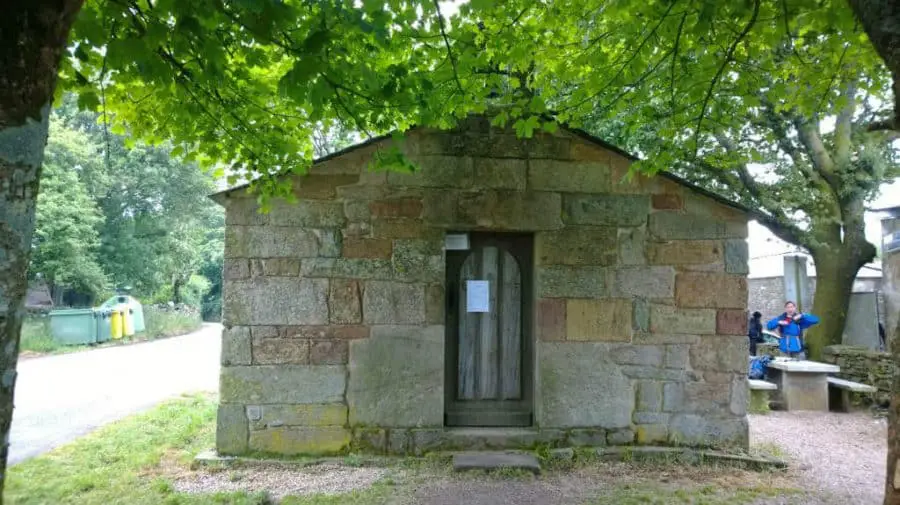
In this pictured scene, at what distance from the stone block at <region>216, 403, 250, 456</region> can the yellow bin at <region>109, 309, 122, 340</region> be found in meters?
11.6

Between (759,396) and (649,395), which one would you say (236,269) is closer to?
(649,395)

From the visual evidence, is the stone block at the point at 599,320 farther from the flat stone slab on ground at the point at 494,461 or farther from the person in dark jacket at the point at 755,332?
the person in dark jacket at the point at 755,332

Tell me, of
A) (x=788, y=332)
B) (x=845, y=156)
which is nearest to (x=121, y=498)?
(x=788, y=332)

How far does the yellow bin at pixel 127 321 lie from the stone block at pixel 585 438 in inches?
547

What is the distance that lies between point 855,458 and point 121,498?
Answer: 6089 mm

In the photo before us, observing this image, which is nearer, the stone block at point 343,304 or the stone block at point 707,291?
the stone block at point 343,304

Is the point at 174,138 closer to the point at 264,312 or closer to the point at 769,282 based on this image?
the point at 264,312

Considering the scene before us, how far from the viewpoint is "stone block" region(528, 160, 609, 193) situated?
468 cm

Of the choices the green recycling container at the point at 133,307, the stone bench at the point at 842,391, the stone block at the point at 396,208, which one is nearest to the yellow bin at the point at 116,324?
the green recycling container at the point at 133,307

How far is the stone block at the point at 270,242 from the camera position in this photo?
14.8 ft

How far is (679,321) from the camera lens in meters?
4.66

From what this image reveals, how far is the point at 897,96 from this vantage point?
1.84 metres

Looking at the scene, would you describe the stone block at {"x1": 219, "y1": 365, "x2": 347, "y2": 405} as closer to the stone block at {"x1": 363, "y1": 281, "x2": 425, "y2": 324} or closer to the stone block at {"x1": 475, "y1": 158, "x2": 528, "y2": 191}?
the stone block at {"x1": 363, "y1": 281, "x2": 425, "y2": 324}

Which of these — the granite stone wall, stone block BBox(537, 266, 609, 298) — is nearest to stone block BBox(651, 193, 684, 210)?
the granite stone wall
